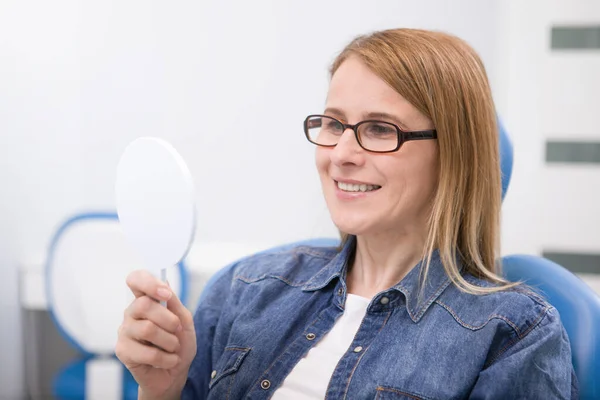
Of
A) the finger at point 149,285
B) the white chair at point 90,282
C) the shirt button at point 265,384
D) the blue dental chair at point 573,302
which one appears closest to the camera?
the finger at point 149,285

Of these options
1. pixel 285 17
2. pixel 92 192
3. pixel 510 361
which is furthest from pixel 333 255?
pixel 92 192

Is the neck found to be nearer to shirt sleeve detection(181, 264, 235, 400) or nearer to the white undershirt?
the white undershirt

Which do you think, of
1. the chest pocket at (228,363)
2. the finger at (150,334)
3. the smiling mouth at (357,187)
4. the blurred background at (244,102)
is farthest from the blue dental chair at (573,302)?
the blurred background at (244,102)

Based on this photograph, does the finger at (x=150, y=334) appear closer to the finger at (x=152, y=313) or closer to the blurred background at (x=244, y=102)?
the finger at (x=152, y=313)

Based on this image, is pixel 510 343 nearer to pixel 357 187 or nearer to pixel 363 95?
pixel 357 187

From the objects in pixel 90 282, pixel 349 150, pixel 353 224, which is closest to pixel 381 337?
pixel 353 224

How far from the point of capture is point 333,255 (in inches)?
52.8

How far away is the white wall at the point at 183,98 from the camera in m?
2.49

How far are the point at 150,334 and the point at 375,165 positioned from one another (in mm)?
436

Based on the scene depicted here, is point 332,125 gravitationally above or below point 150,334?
above

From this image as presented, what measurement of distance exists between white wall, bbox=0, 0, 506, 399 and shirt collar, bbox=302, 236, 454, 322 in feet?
4.09

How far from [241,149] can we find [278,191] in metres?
0.20

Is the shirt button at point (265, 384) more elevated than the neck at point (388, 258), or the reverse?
the neck at point (388, 258)

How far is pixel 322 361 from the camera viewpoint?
113cm
